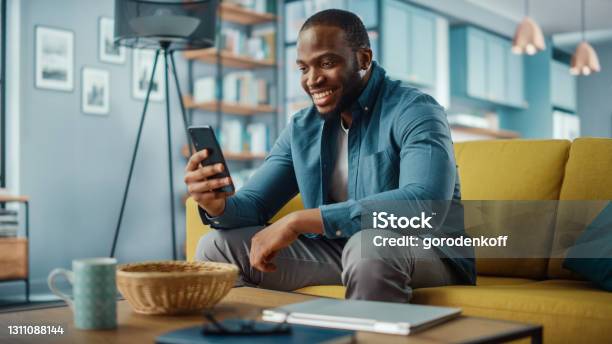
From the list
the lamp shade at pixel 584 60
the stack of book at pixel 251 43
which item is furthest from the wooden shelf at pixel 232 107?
the lamp shade at pixel 584 60

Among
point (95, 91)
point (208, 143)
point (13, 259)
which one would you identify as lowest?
point (13, 259)

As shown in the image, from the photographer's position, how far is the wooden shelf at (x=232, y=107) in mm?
5672

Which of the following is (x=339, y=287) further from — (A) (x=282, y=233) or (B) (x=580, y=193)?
(B) (x=580, y=193)

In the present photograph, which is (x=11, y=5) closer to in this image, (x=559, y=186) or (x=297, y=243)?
(x=297, y=243)

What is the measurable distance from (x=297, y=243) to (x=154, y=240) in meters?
3.81

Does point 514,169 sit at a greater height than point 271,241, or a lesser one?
greater

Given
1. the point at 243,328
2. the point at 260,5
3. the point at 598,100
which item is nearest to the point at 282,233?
the point at 243,328

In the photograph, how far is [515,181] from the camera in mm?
2232

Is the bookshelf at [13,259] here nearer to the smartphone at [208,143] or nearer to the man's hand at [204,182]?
the man's hand at [204,182]

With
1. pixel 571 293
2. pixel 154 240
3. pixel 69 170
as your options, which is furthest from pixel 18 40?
pixel 571 293

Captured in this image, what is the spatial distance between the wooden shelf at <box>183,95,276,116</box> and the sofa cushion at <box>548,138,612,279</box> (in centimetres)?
377

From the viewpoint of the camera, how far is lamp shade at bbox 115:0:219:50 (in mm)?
3836

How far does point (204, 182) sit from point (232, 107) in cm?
415

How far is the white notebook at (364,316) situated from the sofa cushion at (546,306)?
0.56 metres
